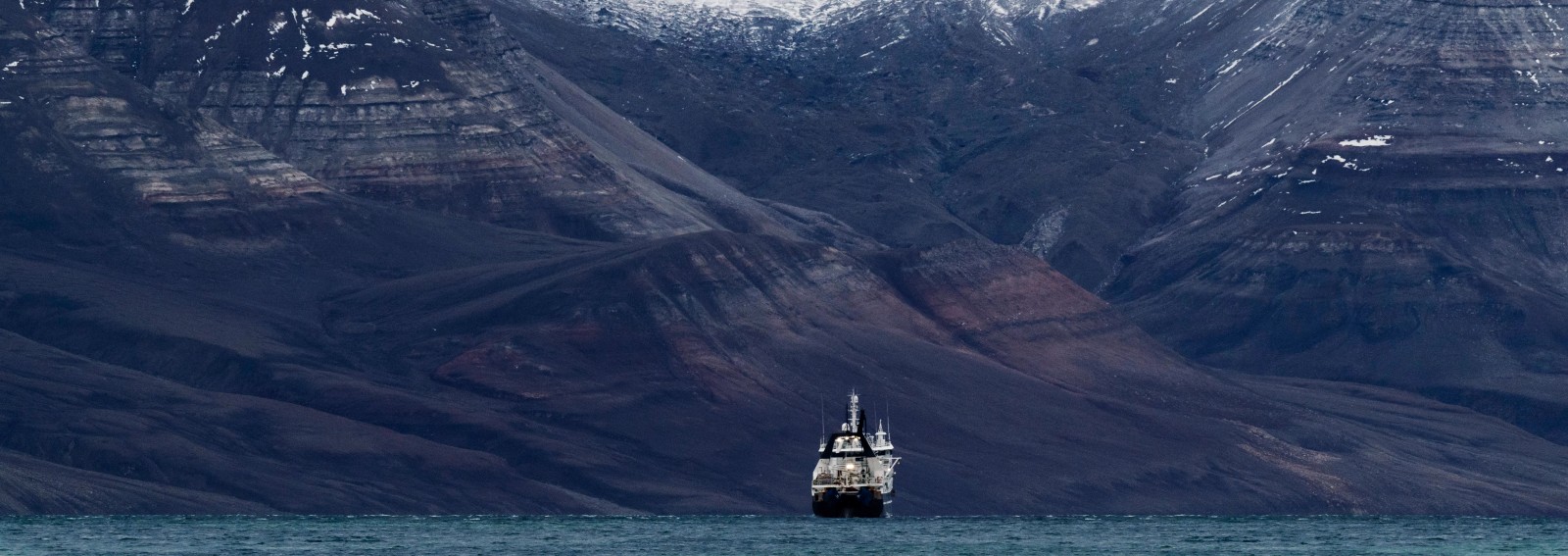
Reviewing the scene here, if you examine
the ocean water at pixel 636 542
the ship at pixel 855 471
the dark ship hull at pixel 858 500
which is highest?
the ship at pixel 855 471

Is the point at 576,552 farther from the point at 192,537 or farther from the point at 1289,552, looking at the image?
the point at 1289,552

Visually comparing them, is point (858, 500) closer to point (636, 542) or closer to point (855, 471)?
point (855, 471)

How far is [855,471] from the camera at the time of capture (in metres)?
197

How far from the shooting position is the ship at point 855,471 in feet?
642

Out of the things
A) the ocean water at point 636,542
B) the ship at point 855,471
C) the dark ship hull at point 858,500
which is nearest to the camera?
the ocean water at point 636,542

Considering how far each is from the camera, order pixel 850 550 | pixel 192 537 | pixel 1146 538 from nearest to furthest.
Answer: pixel 850 550
pixel 192 537
pixel 1146 538

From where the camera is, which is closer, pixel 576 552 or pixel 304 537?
pixel 576 552

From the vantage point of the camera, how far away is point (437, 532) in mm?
195375

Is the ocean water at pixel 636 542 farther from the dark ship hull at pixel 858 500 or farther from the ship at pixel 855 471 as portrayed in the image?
the ship at pixel 855 471

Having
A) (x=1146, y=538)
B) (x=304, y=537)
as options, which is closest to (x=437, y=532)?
(x=304, y=537)

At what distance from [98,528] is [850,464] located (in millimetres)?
37391

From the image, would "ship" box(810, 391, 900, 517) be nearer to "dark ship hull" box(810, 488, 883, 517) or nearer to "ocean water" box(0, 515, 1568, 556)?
"dark ship hull" box(810, 488, 883, 517)

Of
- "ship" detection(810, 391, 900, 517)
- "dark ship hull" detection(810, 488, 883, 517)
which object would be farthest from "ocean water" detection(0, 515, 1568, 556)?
"ship" detection(810, 391, 900, 517)

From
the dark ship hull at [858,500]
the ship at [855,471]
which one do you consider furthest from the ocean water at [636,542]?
the ship at [855,471]
